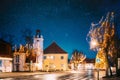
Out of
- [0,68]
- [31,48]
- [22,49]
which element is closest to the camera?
[0,68]

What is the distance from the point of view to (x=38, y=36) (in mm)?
97812

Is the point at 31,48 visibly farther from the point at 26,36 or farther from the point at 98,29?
the point at 98,29

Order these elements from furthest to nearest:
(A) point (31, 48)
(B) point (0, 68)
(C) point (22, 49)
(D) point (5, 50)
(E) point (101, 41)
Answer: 1. (A) point (31, 48)
2. (C) point (22, 49)
3. (D) point (5, 50)
4. (B) point (0, 68)
5. (E) point (101, 41)

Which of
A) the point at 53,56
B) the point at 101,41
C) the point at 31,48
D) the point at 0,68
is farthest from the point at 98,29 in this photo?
the point at 53,56

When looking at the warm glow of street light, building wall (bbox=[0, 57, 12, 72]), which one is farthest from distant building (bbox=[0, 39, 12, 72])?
the warm glow of street light

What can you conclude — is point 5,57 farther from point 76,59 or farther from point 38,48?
point 76,59

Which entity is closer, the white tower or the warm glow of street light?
the warm glow of street light

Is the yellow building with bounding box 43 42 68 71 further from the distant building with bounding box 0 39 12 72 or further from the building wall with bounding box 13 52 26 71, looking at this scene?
the distant building with bounding box 0 39 12 72

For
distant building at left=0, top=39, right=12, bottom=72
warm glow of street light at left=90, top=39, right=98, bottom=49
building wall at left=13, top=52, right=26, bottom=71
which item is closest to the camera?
warm glow of street light at left=90, top=39, right=98, bottom=49

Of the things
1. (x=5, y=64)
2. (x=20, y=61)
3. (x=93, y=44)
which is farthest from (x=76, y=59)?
(x=93, y=44)

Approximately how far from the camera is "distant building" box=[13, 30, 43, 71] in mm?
81312

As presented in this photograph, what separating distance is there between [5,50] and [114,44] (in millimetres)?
36649

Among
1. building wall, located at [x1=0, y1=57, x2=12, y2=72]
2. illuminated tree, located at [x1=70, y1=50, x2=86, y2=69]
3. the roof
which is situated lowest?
building wall, located at [x1=0, y1=57, x2=12, y2=72]

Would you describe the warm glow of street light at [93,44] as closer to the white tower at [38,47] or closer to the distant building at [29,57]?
the distant building at [29,57]
